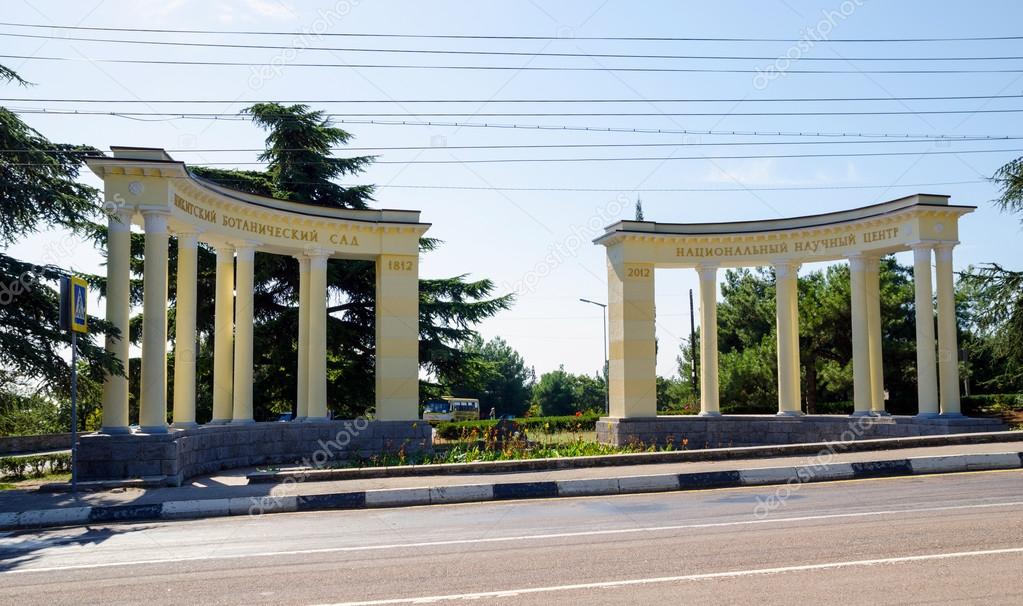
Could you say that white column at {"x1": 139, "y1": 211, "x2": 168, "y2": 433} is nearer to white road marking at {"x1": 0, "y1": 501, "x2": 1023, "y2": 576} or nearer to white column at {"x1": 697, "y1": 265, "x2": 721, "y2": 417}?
white road marking at {"x1": 0, "y1": 501, "x2": 1023, "y2": 576}

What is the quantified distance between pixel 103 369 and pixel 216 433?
15.1 ft

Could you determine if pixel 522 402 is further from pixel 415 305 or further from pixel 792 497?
pixel 792 497

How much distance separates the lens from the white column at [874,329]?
29391 mm

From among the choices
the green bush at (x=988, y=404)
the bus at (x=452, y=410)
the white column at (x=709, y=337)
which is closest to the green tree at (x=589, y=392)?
the bus at (x=452, y=410)

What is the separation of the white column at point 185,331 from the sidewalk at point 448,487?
4297mm

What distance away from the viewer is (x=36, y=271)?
1759 cm

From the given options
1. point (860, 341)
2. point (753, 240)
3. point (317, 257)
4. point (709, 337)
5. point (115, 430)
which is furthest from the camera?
point (709, 337)

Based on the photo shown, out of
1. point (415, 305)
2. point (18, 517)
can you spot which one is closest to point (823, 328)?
point (415, 305)

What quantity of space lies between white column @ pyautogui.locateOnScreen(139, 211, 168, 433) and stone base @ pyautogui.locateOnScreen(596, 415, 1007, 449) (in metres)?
15.2

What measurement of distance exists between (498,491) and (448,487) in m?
0.86

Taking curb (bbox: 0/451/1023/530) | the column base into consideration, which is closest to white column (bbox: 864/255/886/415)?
curb (bbox: 0/451/1023/530)

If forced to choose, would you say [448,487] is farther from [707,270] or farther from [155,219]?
[707,270]

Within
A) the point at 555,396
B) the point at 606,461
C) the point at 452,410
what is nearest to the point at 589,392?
the point at 555,396

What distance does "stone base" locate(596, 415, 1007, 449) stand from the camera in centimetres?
2756
